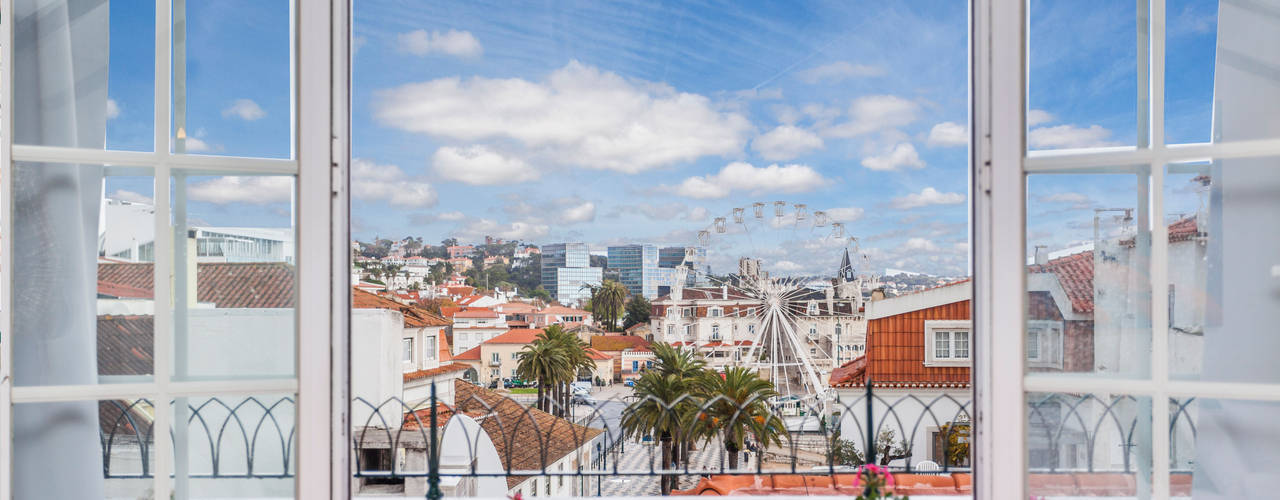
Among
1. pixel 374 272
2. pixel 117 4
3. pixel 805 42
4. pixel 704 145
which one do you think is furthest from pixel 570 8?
pixel 117 4

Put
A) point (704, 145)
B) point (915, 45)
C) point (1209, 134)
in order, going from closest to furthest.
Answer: point (1209, 134) → point (915, 45) → point (704, 145)

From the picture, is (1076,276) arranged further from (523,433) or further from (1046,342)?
(523,433)

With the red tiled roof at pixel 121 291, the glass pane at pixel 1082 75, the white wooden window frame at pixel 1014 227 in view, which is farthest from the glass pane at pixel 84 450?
the glass pane at pixel 1082 75

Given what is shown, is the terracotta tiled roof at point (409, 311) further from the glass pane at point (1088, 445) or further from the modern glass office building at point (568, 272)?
the glass pane at point (1088, 445)

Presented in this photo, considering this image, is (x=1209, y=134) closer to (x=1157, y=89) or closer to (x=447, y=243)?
(x=1157, y=89)

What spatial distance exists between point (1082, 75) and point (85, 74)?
122 centimetres

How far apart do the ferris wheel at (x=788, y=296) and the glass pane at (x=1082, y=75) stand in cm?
921

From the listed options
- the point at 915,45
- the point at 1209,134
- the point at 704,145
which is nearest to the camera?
the point at 1209,134

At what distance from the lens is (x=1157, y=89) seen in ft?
2.58

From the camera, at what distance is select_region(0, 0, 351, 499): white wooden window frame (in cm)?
78

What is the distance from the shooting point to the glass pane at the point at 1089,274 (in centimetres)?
77

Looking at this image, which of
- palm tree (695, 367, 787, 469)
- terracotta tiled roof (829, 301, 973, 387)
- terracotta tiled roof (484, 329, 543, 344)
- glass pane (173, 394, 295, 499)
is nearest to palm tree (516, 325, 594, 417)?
terracotta tiled roof (484, 329, 543, 344)

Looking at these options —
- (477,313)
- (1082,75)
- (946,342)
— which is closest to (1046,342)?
(1082,75)

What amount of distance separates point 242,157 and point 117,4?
9.3 inches
